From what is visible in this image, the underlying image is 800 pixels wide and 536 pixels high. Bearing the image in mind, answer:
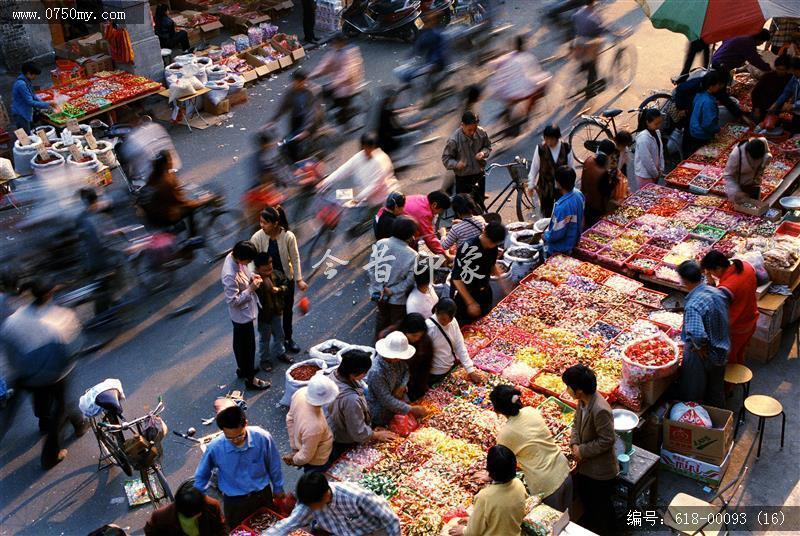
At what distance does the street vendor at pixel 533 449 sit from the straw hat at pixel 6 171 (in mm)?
8155

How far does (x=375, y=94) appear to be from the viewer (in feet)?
49.1

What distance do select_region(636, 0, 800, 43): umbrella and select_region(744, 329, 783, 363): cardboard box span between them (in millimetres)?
4056

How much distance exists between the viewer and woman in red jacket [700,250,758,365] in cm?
742

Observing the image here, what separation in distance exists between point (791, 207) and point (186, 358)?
6677 millimetres

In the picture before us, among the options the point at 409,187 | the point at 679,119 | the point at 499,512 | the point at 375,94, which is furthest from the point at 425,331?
the point at 375,94

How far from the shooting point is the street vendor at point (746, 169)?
9.48 metres

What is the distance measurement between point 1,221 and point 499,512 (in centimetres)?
843

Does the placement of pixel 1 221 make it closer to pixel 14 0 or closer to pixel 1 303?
pixel 1 303

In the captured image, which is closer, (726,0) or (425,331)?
(425,331)

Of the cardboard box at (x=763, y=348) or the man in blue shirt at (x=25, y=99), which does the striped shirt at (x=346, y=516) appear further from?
the man in blue shirt at (x=25, y=99)

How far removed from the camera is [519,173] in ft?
33.7

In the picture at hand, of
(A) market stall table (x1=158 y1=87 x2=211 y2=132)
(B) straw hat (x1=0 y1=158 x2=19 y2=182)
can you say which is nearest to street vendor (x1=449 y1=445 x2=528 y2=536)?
(B) straw hat (x1=0 y1=158 x2=19 y2=182)

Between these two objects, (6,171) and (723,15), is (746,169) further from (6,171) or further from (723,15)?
(6,171)

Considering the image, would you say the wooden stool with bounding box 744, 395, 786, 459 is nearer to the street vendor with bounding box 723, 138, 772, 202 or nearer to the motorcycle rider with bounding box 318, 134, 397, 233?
the street vendor with bounding box 723, 138, 772, 202
